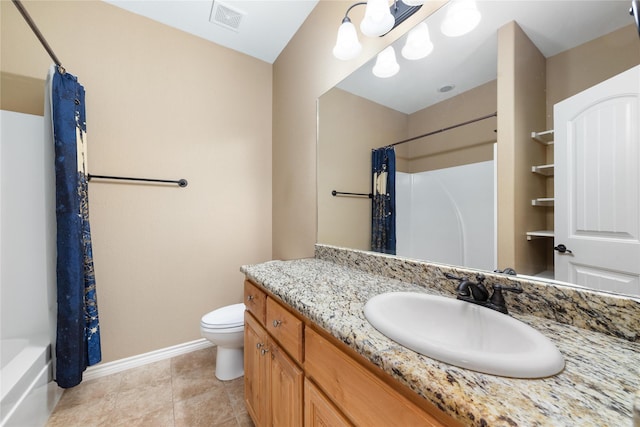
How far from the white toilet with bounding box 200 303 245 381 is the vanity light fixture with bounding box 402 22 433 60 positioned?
1.75m

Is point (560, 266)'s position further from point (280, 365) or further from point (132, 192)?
point (132, 192)

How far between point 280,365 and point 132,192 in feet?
5.22

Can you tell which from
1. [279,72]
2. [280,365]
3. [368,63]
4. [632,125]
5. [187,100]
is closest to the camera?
[632,125]

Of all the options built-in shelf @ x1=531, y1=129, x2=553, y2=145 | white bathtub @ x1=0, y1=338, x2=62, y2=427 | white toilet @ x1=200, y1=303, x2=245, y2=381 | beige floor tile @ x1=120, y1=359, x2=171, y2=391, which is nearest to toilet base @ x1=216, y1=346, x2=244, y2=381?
white toilet @ x1=200, y1=303, x2=245, y2=381

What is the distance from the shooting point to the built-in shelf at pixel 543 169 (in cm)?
67

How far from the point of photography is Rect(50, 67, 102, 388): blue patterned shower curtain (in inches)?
50.4

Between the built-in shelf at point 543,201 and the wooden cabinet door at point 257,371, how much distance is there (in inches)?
42.2

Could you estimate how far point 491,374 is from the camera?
1.38ft

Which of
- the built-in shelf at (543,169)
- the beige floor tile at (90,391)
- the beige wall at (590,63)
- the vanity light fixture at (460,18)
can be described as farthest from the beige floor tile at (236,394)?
the vanity light fixture at (460,18)

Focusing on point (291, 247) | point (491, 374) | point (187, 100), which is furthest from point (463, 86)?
point (187, 100)

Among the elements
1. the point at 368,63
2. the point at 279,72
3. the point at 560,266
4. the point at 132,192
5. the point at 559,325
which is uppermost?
the point at 279,72

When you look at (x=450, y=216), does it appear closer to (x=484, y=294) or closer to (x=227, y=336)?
(x=484, y=294)

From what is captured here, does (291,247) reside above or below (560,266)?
below

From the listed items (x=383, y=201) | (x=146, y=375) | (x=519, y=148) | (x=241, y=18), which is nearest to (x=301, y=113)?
(x=241, y=18)
